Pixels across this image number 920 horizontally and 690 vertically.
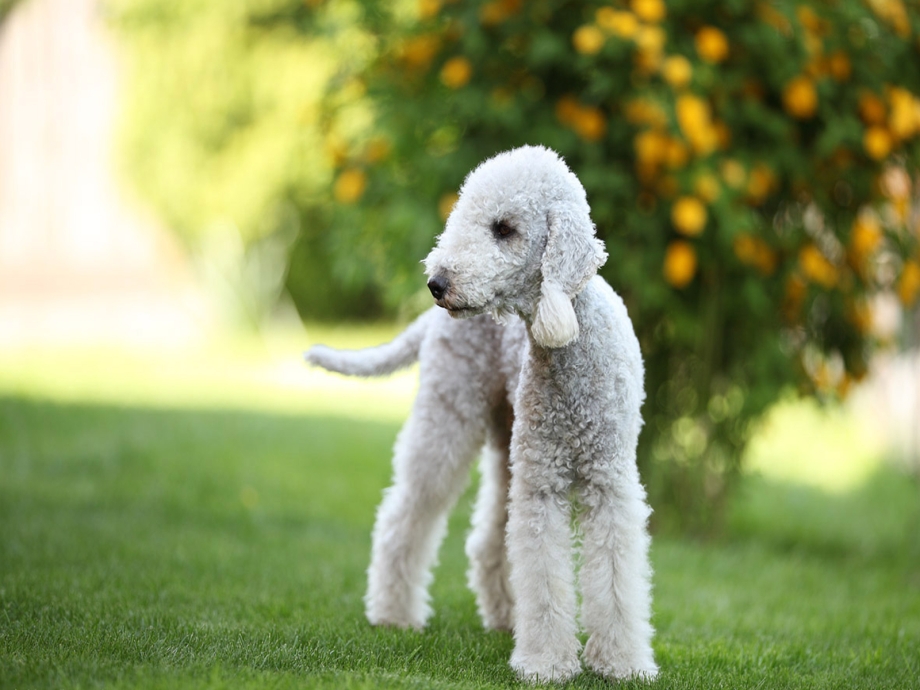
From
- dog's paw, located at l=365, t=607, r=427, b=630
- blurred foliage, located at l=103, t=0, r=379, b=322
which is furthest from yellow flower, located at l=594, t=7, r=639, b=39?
blurred foliage, located at l=103, t=0, r=379, b=322

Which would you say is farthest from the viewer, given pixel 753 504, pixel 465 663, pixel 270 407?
pixel 270 407

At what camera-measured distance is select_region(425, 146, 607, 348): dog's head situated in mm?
3260

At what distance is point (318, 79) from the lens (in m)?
14.6

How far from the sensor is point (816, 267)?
5.99m

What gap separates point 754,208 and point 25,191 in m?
13.0

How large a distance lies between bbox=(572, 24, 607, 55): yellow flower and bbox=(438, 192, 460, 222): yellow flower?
109 centimetres

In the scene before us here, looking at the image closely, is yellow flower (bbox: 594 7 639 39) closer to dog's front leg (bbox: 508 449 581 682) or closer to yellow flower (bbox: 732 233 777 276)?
yellow flower (bbox: 732 233 777 276)

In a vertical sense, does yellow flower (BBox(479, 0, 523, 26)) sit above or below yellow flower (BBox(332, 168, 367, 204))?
above

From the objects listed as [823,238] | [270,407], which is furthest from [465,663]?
[270,407]

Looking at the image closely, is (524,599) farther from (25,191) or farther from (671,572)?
(25,191)

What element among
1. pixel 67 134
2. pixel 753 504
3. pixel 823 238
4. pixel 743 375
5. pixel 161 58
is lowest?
pixel 753 504

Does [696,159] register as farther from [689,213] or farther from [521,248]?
[521,248]

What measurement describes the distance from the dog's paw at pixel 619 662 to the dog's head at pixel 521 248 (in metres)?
1.18

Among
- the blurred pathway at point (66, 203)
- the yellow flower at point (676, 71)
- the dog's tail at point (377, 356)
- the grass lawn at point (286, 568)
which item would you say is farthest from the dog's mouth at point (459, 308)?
the blurred pathway at point (66, 203)
